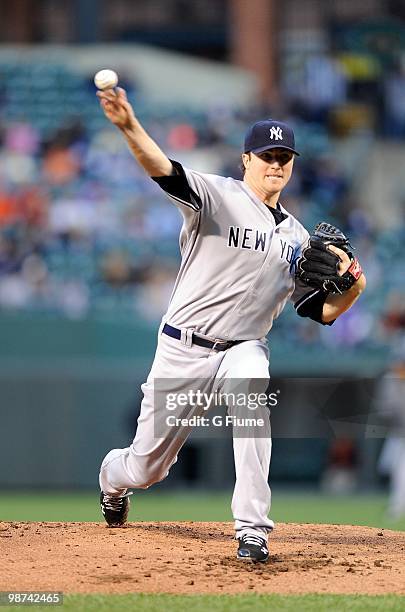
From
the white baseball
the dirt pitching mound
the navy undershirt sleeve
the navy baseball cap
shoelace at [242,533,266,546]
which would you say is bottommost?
the dirt pitching mound

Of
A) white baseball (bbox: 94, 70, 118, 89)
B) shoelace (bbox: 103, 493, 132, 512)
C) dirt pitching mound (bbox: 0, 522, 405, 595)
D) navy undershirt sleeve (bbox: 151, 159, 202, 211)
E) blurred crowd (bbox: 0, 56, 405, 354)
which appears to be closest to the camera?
white baseball (bbox: 94, 70, 118, 89)

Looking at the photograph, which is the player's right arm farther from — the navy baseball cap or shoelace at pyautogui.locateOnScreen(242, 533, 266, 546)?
shoelace at pyautogui.locateOnScreen(242, 533, 266, 546)

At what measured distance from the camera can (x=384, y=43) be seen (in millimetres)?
20516

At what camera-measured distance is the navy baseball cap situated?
568 cm

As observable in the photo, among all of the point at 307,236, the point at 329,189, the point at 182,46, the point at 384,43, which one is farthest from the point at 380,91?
the point at 307,236

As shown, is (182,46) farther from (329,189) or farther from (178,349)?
(178,349)

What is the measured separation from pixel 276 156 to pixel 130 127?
861 millimetres

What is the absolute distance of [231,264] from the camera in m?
5.65

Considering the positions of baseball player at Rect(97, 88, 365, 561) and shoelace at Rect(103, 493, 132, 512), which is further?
shoelace at Rect(103, 493, 132, 512)

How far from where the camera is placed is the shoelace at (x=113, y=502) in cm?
633

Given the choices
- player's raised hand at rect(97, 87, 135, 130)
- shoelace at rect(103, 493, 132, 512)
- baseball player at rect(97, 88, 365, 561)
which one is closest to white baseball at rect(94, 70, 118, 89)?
player's raised hand at rect(97, 87, 135, 130)

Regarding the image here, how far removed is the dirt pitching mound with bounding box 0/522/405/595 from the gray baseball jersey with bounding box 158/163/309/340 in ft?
3.35

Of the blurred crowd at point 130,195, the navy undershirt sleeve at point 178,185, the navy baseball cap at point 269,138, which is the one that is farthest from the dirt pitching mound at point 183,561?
the blurred crowd at point 130,195

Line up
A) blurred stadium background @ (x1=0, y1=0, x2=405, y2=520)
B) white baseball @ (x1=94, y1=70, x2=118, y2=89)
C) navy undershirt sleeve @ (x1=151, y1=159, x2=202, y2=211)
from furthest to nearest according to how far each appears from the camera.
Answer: blurred stadium background @ (x1=0, y1=0, x2=405, y2=520), navy undershirt sleeve @ (x1=151, y1=159, x2=202, y2=211), white baseball @ (x1=94, y1=70, x2=118, y2=89)
